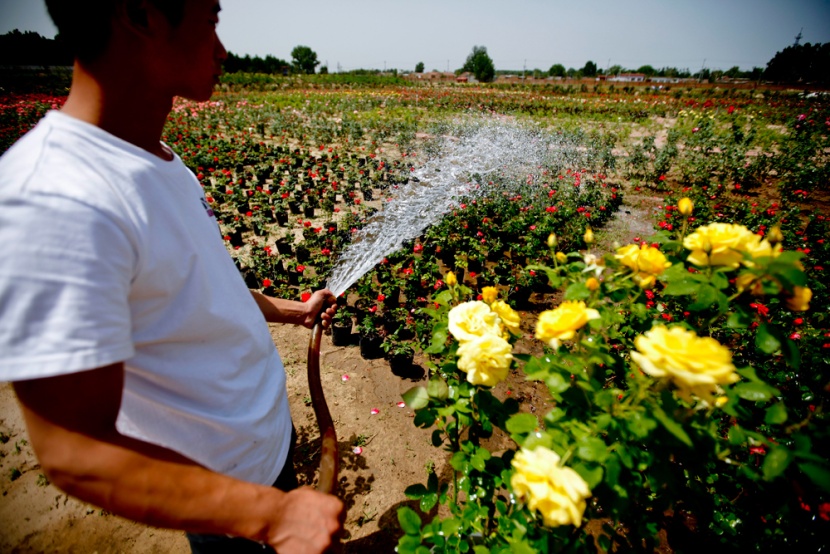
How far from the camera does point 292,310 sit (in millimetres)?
1771

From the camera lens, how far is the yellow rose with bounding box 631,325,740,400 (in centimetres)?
66

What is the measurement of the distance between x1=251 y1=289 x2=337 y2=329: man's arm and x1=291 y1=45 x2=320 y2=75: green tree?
268ft

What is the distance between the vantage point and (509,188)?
7.95 m

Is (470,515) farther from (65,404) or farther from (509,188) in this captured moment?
(509,188)

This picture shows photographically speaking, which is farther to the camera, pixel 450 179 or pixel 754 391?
pixel 450 179

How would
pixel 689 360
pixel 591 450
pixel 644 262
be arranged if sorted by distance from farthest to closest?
pixel 644 262, pixel 591 450, pixel 689 360

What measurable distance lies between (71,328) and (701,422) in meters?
1.46

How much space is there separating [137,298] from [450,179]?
8.61 metres

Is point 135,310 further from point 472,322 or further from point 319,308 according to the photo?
point 319,308

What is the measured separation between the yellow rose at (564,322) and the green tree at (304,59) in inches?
3254

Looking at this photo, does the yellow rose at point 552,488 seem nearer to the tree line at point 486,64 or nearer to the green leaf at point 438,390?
the green leaf at point 438,390

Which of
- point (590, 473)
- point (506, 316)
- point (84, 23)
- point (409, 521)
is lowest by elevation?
point (409, 521)

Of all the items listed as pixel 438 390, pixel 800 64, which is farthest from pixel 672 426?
pixel 800 64

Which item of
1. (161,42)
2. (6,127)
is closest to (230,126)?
(6,127)
